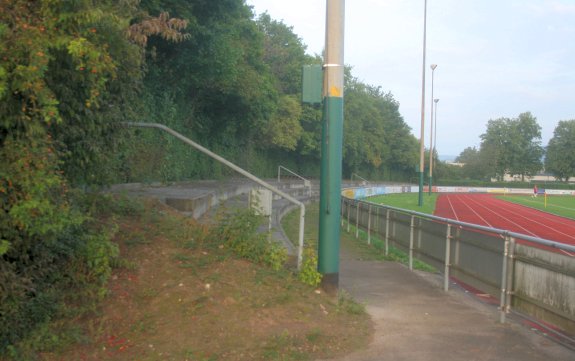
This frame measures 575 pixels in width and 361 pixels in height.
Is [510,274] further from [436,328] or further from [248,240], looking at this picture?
[248,240]

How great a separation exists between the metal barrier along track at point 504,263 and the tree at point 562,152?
133 meters

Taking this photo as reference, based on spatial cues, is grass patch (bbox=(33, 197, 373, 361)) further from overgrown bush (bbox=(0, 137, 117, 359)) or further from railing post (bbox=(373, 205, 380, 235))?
railing post (bbox=(373, 205, 380, 235))

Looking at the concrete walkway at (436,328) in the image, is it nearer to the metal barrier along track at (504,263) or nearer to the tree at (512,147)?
the metal barrier along track at (504,263)

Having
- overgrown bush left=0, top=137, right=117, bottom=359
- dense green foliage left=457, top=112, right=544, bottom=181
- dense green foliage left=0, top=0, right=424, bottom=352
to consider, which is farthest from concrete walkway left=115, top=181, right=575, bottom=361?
dense green foliage left=457, top=112, right=544, bottom=181

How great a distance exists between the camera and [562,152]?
131250 mm

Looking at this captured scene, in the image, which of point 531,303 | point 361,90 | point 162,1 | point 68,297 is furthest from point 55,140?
point 361,90

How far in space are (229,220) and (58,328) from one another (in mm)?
2938

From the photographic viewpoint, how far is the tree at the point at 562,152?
130 metres

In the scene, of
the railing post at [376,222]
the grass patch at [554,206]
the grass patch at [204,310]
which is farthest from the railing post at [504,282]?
the grass patch at [554,206]

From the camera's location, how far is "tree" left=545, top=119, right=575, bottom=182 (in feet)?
426

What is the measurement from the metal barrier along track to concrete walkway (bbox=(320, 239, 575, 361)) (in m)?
0.27

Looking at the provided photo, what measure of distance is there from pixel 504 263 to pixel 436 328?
1134mm

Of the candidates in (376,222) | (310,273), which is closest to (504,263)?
(310,273)

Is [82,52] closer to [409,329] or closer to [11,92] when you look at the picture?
[11,92]
